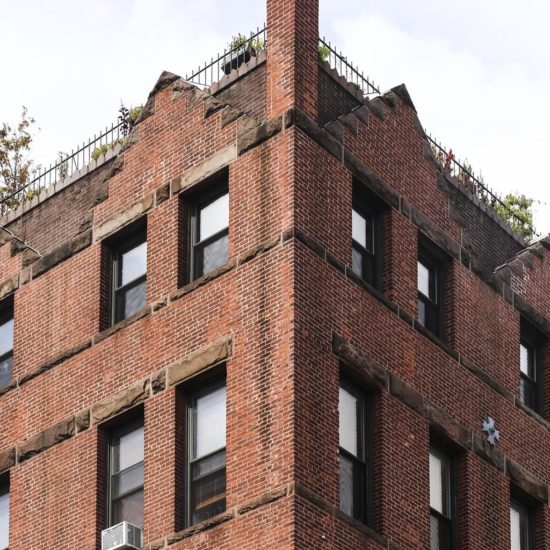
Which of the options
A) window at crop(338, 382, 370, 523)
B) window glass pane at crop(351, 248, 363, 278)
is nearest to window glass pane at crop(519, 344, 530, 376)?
window glass pane at crop(351, 248, 363, 278)

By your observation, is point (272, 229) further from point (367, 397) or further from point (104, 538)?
point (104, 538)

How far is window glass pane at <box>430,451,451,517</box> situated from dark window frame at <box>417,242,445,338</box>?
7.72 feet

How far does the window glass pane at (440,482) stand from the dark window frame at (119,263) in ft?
19.3

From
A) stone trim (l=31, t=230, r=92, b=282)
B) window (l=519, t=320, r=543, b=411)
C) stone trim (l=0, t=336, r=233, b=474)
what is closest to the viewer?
stone trim (l=0, t=336, r=233, b=474)

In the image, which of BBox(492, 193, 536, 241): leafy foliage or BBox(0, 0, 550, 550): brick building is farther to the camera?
BBox(492, 193, 536, 241): leafy foliage

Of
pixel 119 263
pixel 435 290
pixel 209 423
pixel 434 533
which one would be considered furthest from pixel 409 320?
pixel 119 263

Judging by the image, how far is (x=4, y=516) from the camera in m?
38.3

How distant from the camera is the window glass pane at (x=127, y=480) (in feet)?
118

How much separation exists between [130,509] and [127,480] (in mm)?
535

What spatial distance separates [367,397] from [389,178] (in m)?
4.44

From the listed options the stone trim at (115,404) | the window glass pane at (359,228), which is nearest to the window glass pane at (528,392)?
the window glass pane at (359,228)

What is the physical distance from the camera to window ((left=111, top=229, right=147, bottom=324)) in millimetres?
37938

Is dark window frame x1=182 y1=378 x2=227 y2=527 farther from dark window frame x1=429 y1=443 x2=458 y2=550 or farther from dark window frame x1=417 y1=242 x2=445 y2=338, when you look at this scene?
dark window frame x1=417 y1=242 x2=445 y2=338

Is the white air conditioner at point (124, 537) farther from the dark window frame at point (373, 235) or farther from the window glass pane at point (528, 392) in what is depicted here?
the window glass pane at point (528, 392)
